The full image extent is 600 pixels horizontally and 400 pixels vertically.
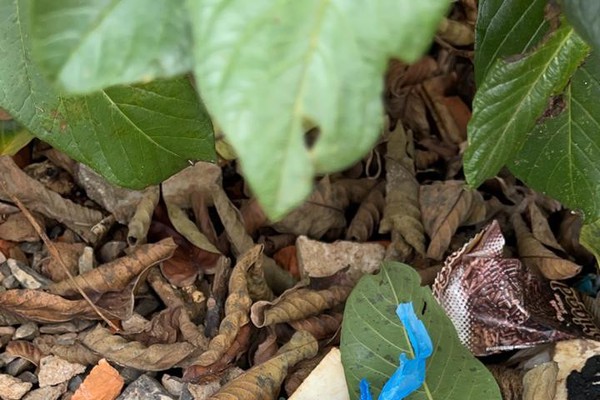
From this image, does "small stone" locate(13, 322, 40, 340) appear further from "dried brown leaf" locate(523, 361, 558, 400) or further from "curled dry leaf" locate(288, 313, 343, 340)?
"dried brown leaf" locate(523, 361, 558, 400)

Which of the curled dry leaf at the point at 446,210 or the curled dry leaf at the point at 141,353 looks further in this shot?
the curled dry leaf at the point at 446,210

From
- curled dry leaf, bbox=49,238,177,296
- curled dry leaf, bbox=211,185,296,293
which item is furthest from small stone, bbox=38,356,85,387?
curled dry leaf, bbox=211,185,296,293

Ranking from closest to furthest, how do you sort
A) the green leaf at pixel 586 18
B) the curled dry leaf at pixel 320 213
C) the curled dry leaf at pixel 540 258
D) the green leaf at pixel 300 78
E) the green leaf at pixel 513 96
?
the green leaf at pixel 300 78, the green leaf at pixel 586 18, the green leaf at pixel 513 96, the curled dry leaf at pixel 540 258, the curled dry leaf at pixel 320 213

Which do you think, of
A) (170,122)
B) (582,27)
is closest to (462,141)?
(170,122)

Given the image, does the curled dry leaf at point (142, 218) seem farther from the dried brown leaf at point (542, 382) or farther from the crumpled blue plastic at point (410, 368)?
the dried brown leaf at point (542, 382)

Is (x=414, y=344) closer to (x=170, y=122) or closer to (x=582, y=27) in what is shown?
(x=170, y=122)

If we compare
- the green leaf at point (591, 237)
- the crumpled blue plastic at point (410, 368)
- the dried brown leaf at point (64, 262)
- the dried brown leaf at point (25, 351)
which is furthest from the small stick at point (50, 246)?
the green leaf at point (591, 237)

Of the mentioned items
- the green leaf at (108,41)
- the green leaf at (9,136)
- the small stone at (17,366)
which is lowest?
the small stone at (17,366)
